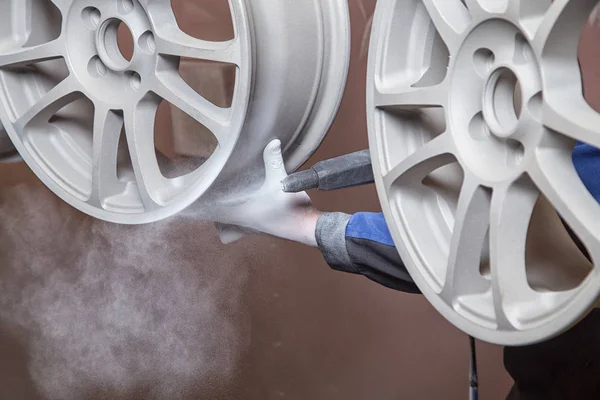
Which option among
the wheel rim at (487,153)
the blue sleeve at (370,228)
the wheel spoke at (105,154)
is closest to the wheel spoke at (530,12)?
the wheel rim at (487,153)

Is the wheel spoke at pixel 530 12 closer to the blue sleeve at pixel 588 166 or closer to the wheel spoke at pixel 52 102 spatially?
the blue sleeve at pixel 588 166

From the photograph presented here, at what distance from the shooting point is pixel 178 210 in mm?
1180

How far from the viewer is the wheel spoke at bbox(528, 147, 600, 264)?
2.49ft

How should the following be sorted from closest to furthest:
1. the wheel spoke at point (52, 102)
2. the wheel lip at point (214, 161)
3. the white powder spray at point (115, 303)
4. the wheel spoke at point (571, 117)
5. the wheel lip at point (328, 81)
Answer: the wheel spoke at point (571, 117) → the wheel lip at point (214, 161) → the wheel lip at point (328, 81) → the wheel spoke at point (52, 102) → the white powder spray at point (115, 303)

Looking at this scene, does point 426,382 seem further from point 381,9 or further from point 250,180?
point 381,9

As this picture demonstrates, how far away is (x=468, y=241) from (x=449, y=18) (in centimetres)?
27

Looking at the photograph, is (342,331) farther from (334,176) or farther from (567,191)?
(567,191)

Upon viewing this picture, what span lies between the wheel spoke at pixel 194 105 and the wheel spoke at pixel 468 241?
0.40 m

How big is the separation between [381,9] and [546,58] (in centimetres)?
26

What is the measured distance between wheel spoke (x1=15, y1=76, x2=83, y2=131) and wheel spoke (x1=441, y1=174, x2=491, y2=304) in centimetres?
74

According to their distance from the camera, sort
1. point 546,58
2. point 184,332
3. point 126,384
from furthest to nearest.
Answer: point 126,384 < point 184,332 < point 546,58

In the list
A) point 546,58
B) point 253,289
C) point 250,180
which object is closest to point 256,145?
point 250,180

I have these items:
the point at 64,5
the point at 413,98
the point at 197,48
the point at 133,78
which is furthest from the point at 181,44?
the point at 413,98

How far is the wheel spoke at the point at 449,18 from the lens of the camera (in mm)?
900
